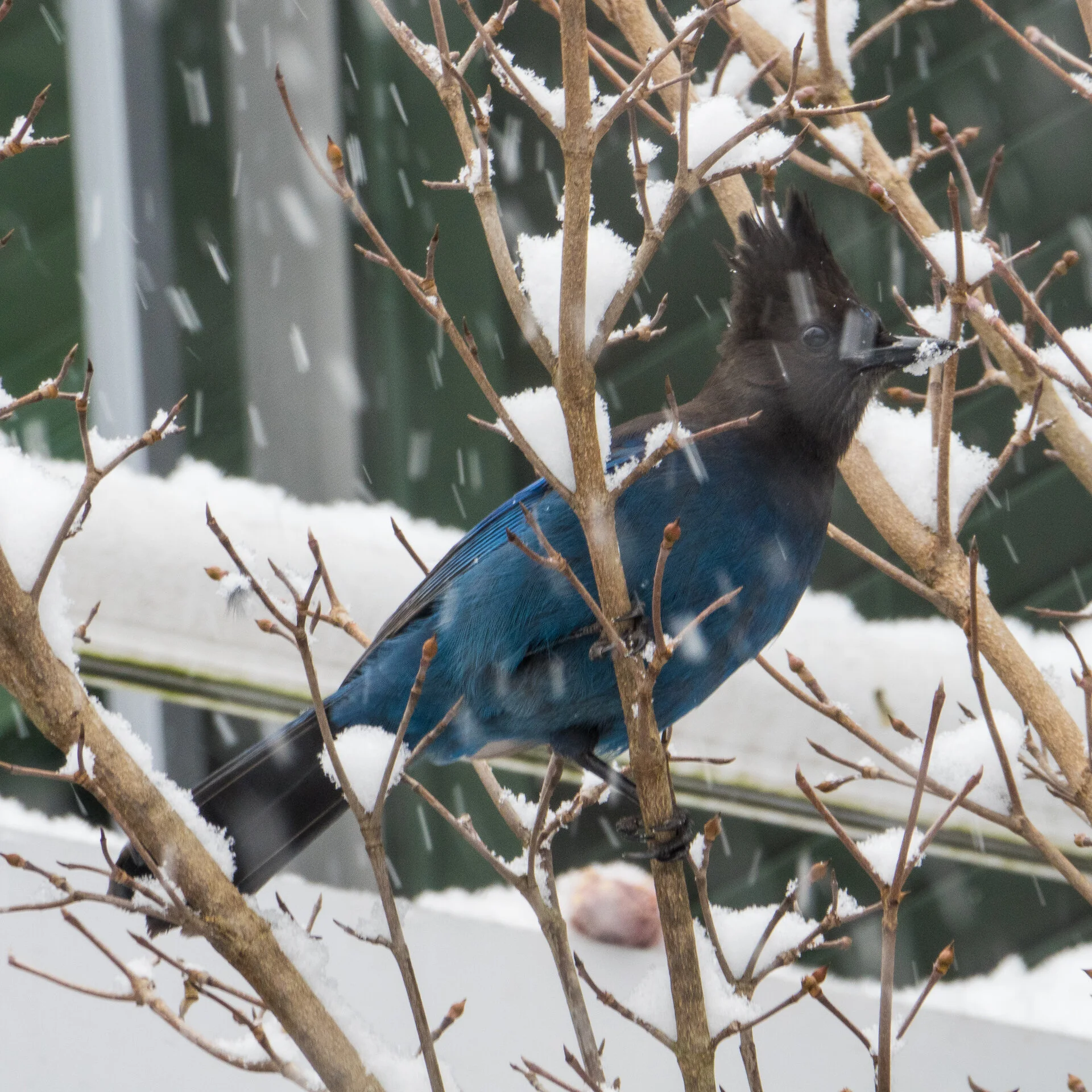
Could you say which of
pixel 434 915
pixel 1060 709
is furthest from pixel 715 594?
pixel 434 915

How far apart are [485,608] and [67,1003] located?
1.20m

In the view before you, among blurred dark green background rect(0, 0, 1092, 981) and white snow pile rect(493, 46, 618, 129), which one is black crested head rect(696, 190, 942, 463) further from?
blurred dark green background rect(0, 0, 1092, 981)

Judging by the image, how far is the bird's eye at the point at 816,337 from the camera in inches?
108

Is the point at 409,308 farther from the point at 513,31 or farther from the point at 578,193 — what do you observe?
the point at 578,193

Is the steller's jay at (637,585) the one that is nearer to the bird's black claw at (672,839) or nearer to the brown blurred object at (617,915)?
the bird's black claw at (672,839)

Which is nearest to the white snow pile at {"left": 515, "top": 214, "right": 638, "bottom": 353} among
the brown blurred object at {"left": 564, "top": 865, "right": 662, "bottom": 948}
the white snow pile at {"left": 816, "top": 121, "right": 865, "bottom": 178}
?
the white snow pile at {"left": 816, "top": 121, "right": 865, "bottom": 178}

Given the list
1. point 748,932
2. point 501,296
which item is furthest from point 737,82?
point 501,296

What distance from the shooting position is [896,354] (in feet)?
8.49

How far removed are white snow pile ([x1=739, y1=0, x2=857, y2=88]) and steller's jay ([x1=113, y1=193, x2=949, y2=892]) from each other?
0.25 meters

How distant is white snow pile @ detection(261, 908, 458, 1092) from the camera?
1580mm

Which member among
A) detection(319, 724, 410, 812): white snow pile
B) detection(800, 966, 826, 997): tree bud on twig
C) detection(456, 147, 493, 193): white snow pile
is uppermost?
detection(456, 147, 493, 193): white snow pile

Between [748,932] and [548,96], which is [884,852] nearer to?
[748,932]

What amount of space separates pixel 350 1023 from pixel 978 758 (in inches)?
34.8

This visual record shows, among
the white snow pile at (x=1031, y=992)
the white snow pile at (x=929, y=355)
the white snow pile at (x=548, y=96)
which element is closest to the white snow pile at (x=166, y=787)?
the white snow pile at (x=548, y=96)
